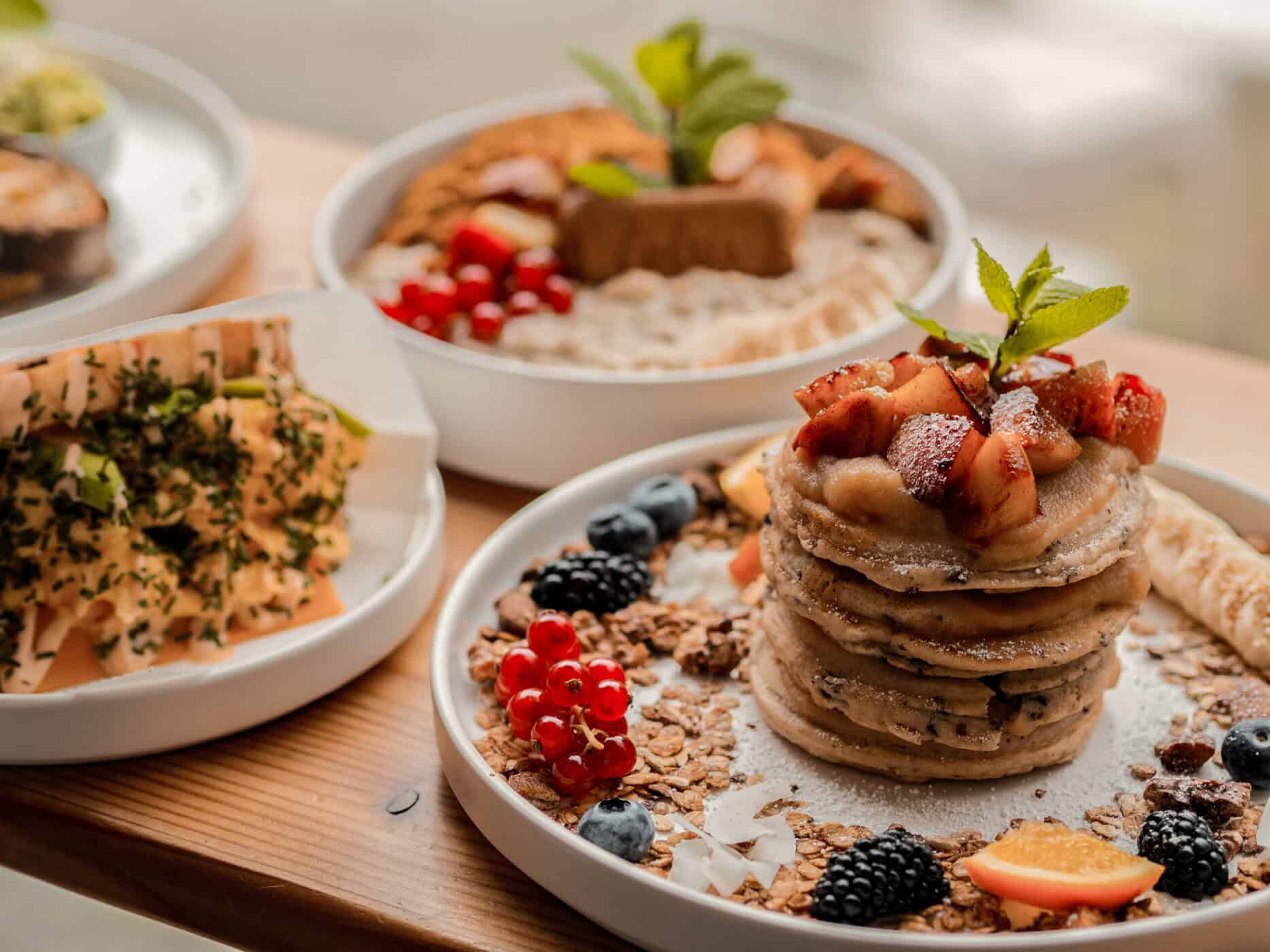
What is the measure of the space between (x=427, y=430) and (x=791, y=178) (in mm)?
1159

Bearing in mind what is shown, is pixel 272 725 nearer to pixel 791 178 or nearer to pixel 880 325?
pixel 880 325

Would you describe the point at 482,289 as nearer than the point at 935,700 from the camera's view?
No

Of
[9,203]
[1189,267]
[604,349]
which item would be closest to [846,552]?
[604,349]

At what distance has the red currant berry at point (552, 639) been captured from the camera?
192 cm

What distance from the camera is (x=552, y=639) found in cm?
192

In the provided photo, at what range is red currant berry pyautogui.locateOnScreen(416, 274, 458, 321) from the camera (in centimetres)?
284

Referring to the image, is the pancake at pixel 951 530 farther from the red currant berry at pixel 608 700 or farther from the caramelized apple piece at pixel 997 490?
the red currant berry at pixel 608 700

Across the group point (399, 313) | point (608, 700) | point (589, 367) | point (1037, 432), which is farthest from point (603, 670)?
point (399, 313)

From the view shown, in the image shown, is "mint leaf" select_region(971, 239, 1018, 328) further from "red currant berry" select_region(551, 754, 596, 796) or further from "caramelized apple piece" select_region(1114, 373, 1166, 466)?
"red currant berry" select_region(551, 754, 596, 796)

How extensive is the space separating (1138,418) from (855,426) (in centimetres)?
37

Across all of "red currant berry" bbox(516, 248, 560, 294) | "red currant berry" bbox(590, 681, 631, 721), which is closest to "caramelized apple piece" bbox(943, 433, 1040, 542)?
"red currant berry" bbox(590, 681, 631, 721)

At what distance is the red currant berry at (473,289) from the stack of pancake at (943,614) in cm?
117

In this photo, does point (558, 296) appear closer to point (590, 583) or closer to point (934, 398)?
point (590, 583)

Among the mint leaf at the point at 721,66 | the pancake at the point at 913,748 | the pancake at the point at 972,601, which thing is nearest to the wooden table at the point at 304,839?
the pancake at the point at 913,748
